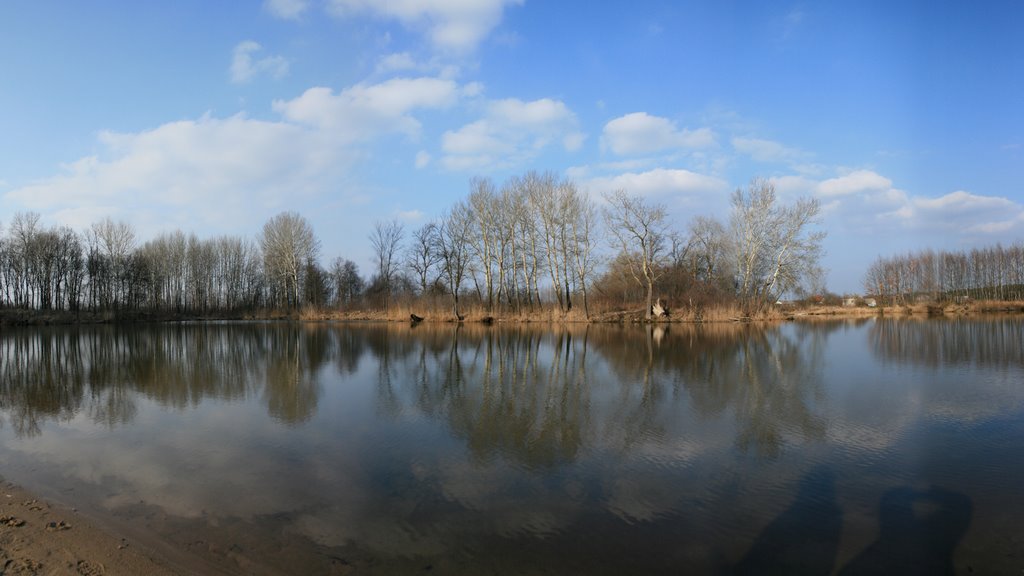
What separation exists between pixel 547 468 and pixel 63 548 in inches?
168

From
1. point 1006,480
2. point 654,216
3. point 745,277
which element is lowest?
point 1006,480

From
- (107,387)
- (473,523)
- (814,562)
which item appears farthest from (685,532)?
(107,387)

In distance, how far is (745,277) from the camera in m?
37.3

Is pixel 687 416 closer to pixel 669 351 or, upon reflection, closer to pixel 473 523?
pixel 473 523

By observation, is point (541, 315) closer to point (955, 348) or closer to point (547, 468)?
point (955, 348)

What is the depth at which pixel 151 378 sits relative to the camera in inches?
521

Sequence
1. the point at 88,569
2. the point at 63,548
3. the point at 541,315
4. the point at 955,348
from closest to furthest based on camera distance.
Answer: the point at 88,569 → the point at 63,548 → the point at 955,348 → the point at 541,315

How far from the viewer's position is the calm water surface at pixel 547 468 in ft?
13.4

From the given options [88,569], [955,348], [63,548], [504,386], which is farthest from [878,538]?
[955,348]

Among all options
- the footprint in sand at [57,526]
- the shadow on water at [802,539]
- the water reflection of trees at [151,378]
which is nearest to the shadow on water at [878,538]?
the shadow on water at [802,539]

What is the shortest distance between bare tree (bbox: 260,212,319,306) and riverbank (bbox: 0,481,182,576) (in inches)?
1999

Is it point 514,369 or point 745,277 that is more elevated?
point 745,277

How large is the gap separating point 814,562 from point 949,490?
2499 millimetres

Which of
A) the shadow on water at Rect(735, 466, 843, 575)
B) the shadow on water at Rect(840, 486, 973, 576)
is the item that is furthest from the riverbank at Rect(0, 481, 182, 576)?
the shadow on water at Rect(840, 486, 973, 576)
